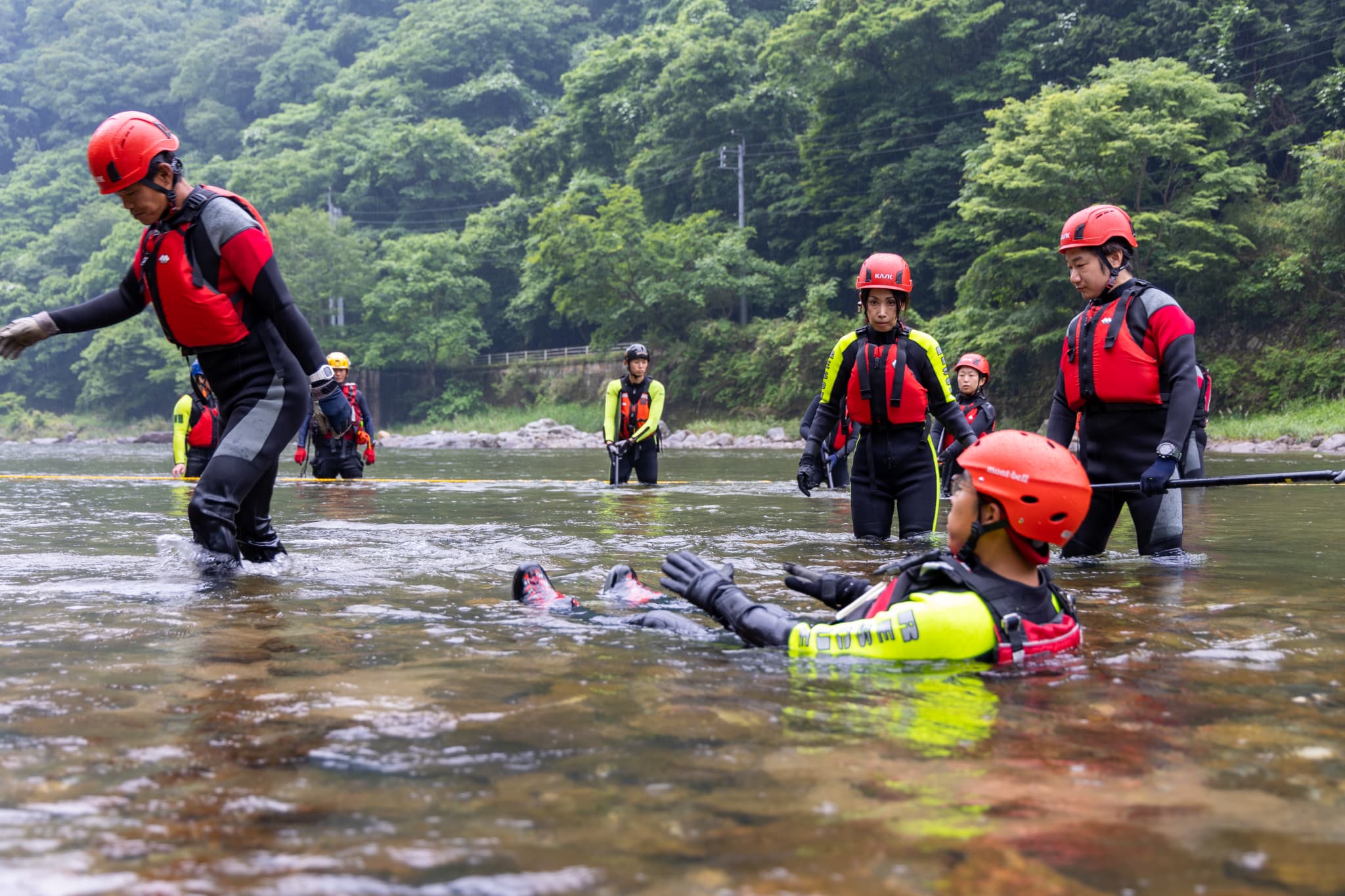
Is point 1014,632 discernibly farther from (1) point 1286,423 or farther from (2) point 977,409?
(1) point 1286,423

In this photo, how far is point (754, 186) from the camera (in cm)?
5322

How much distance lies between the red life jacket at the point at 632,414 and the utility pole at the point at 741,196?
116ft

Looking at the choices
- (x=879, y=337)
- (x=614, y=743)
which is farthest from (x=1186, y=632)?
(x=879, y=337)

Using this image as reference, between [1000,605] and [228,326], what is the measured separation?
3827mm

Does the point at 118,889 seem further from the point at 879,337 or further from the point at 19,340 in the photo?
the point at 879,337

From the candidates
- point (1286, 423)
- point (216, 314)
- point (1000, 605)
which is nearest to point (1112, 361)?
point (1000, 605)

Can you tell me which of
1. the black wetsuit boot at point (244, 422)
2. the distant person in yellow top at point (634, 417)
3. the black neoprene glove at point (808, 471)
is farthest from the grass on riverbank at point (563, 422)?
the black wetsuit boot at point (244, 422)

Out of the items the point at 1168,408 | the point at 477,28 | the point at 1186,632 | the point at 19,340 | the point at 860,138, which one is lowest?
the point at 1186,632

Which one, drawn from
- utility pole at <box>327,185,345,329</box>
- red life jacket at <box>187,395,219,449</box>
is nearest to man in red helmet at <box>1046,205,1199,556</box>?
red life jacket at <box>187,395,219,449</box>

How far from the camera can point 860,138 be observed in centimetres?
4684

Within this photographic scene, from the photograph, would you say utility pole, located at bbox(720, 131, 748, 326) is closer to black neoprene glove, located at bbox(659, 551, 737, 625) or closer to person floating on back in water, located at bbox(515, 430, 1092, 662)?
black neoprene glove, located at bbox(659, 551, 737, 625)

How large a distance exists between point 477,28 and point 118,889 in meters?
86.4

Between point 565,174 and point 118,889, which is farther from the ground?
point 565,174

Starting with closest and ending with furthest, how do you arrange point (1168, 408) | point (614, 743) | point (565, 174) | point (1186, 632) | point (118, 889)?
1. point (118, 889)
2. point (614, 743)
3. point (1186, 632)
4. point (1168, 408)
5. point (565, 174)
